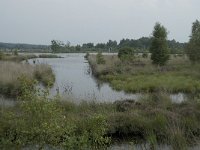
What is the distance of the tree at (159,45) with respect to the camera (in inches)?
1529

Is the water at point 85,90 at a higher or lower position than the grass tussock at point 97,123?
lower

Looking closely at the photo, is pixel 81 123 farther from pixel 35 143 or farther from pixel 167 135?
pixel 35 143

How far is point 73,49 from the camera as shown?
175000 millimetres

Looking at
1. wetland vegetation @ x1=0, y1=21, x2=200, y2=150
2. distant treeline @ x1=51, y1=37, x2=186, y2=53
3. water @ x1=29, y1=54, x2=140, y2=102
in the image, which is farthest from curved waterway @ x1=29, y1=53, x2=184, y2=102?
distant treeline @ x1=51, y1=37, x2=186, y2=53

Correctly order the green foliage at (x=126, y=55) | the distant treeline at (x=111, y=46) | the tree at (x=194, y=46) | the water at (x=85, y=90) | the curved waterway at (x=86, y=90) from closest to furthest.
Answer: the curved waterway at (x=86, y=90) → the water at (x=85, y=90) → the tree at (x=194, y=46) → the green foliage at (x=126, y=55) → the distant treeline at (x=111, y=46)

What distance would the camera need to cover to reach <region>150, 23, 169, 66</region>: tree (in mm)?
38844

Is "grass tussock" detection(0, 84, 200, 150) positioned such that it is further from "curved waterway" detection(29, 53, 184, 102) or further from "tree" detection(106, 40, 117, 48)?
"tree" detection(106, 40, 117, 48)

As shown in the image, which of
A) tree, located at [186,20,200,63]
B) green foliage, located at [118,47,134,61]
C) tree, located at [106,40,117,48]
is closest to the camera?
tree, located at [186,20,200,63]

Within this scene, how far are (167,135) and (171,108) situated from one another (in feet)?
12.0

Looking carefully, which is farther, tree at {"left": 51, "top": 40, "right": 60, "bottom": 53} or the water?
tree at {"left": 51, "top": 40, "right": 60, "bottom": 53}

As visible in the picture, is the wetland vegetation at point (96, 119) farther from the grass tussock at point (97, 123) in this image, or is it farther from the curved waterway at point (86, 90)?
the curved waterway at point (86, 90)

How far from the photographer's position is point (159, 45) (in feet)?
128

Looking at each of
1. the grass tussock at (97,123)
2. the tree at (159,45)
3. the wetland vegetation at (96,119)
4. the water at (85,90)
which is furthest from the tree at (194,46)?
the grass tussock at (97,123)

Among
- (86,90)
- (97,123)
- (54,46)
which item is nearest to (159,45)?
(86,90)
